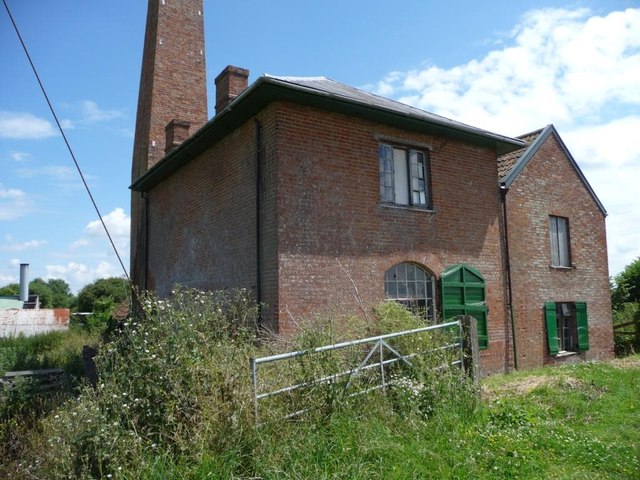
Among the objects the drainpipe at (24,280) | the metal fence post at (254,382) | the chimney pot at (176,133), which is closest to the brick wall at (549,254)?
the metal fence post at (254,382)

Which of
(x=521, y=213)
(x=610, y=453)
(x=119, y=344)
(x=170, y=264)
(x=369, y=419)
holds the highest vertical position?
(x=521, y=213)

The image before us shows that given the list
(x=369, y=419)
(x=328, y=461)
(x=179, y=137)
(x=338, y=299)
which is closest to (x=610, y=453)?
(x=369, y=419)

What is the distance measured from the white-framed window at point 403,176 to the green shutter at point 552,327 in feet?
15.4

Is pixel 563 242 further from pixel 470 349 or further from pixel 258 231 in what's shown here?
pixel 258 231

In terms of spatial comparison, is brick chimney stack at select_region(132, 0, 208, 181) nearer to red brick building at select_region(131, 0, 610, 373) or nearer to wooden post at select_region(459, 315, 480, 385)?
red brick building at select_region(131, 0, 610, 373)

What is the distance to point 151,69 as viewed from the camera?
18.2 metres

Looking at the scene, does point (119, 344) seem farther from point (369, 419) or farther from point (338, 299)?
point (338, 299)

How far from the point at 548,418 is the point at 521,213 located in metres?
6.90

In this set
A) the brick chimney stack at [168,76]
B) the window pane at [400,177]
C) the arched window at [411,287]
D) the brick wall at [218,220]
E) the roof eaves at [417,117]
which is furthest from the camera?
the brick chimney stack at [168,76]

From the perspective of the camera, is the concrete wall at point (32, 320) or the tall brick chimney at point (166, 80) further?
the concrete wall at point (32, 320)

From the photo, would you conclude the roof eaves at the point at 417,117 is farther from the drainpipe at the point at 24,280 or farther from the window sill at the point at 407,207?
the drainpipe at the point at 24,280

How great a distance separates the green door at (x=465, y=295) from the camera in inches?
436

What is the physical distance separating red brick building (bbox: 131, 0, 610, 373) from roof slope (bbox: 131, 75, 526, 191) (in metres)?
0.04

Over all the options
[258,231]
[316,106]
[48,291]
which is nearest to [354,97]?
[316,106]
